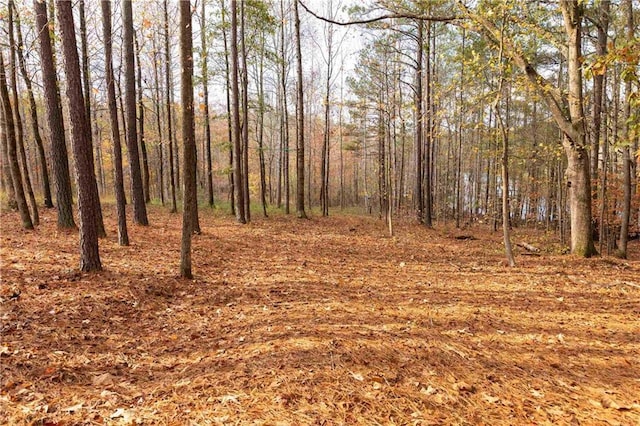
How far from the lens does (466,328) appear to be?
4684mm

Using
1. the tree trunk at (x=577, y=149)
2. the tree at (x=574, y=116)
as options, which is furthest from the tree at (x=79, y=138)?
the tree trunk at (x=577, y=149)

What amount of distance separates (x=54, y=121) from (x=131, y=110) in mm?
3433

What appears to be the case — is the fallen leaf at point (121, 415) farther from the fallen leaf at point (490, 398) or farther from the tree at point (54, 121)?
the tree at point (54, 121)

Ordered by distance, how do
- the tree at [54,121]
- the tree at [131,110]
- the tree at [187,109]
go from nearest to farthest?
the tree at [187,109]
the tree at [54,121]
the tree at [131,110]

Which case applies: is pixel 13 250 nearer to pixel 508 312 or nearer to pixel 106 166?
pixel 508 312

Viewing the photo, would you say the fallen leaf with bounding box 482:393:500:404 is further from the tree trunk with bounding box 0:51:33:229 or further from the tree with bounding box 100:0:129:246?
the tree trunk with bounding box 0:51:33:229

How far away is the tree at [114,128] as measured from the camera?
8077 mm

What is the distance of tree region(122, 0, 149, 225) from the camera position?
10088 millimetres

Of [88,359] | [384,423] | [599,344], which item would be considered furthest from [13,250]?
[599,344]

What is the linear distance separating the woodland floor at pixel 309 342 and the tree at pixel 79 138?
454 mm

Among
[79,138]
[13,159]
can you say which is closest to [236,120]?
[13,159]

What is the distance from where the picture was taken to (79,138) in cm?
607

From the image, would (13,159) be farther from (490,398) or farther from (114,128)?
(490,398)

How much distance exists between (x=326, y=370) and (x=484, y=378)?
1.57 meters
